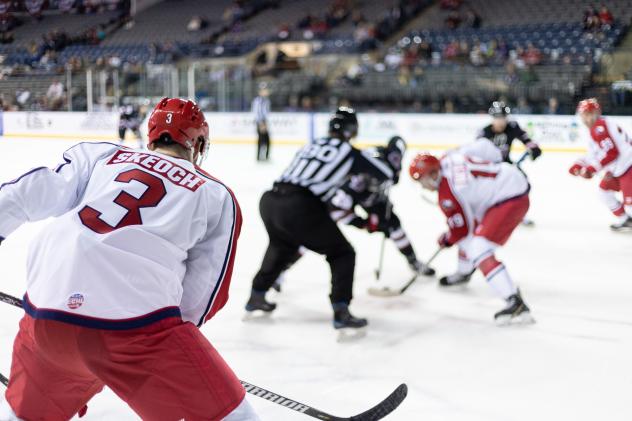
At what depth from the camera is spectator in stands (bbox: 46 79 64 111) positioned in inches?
378

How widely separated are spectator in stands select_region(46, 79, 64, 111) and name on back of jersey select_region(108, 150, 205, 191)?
27.7 feet

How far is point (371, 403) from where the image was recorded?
2693mm

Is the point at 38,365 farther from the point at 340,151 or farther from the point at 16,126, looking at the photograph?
the point at 16,126

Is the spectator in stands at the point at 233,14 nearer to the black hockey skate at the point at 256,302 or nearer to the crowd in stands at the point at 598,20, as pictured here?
the crowd in stands at the point at 598,20

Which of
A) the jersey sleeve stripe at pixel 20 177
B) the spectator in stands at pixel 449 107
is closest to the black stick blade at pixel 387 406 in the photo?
the jersey sleeve stripe at pixel 20 177

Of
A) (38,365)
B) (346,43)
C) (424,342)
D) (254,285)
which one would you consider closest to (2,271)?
(254,285)

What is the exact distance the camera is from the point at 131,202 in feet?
5.05

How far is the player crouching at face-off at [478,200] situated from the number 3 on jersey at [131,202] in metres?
2.34

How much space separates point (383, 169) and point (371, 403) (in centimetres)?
117

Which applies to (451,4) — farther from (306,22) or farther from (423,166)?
(423,166)

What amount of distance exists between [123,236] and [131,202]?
8cm

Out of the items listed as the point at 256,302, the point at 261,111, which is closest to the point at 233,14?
the point at 261,111

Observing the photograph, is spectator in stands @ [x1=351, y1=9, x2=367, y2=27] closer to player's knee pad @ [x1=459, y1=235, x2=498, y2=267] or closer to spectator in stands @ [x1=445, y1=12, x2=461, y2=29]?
spectator in stands @ [x1=445, y1=12, x2=461, y2=29]

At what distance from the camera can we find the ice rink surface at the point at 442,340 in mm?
2682
